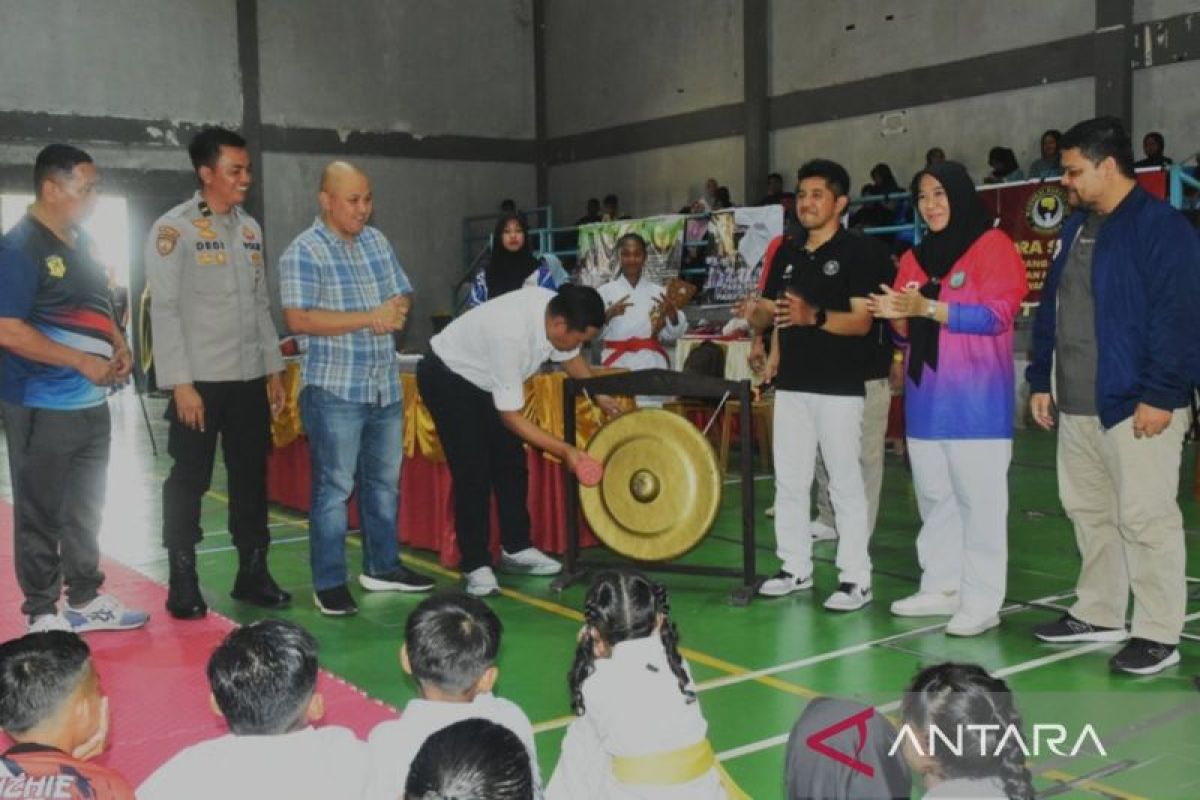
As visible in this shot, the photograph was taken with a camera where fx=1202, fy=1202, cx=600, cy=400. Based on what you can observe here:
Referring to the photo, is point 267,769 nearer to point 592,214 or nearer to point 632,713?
point 632,713

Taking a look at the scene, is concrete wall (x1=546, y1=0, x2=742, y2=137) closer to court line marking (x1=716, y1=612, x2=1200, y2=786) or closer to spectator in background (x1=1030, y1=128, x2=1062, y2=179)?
spectator in background (x1=1030, y1=128, x2=1062, y2=179)

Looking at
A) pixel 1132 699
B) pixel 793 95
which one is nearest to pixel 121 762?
pixel 1132 699

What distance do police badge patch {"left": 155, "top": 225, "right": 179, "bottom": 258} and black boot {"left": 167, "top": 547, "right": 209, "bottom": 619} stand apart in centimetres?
120

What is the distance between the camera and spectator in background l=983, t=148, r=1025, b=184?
1298 centimetres

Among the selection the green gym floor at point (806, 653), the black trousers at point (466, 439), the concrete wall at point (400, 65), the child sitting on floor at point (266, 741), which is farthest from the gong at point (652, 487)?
the concrete wall at point (400, 65)

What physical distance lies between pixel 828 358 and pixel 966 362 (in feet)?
1.95

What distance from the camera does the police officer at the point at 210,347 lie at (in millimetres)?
4637

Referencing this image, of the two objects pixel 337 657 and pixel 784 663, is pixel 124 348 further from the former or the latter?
pixel 784 663

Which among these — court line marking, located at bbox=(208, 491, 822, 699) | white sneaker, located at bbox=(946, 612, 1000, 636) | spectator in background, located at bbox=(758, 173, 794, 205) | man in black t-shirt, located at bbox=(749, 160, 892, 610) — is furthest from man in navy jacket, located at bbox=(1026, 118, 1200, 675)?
spectator in background, located at bbox=(758, 173, 794, 205)

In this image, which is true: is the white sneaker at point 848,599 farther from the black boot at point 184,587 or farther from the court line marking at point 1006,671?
the black boot at point 184,587

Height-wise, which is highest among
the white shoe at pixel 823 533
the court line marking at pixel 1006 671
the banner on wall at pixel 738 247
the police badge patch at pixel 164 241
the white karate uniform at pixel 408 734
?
the banner on wall at pixel 738 247

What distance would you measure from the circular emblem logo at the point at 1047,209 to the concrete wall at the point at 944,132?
9.61 ft

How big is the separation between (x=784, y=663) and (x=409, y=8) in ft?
55.5

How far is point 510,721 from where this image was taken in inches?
88.7
